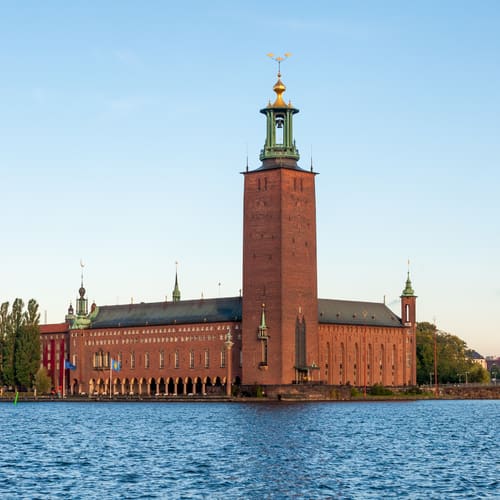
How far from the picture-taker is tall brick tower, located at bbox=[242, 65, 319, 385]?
132 metres

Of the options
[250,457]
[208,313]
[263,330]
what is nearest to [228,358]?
[263,330]

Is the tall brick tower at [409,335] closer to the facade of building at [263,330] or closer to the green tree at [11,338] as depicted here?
the facade of building at [263,330]

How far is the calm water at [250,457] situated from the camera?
149 ft

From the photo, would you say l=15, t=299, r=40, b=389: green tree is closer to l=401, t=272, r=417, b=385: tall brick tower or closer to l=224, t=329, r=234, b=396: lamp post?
l=224, t=329, r=234, b=396: lamp post

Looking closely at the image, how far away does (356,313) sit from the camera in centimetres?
15625

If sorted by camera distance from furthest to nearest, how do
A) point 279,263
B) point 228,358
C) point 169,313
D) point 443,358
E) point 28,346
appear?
1. point 443,358
2. point 169,313
3. point 28,346
4. point 228,358
5. point 279,263

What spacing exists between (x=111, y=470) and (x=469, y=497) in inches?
575

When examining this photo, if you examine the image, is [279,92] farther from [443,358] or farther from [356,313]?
[443,358]

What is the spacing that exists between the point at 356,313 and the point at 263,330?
85.0 feet

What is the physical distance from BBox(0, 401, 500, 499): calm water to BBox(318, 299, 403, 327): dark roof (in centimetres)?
5563

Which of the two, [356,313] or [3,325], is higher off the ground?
[356,313]

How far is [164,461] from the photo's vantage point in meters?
55.0

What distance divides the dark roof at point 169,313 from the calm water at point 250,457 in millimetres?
51165

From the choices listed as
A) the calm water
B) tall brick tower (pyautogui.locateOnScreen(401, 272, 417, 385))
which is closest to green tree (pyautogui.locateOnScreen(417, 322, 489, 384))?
tall brick tower (pyautogui.locateOnScreen(401, 272, 417, 385))
